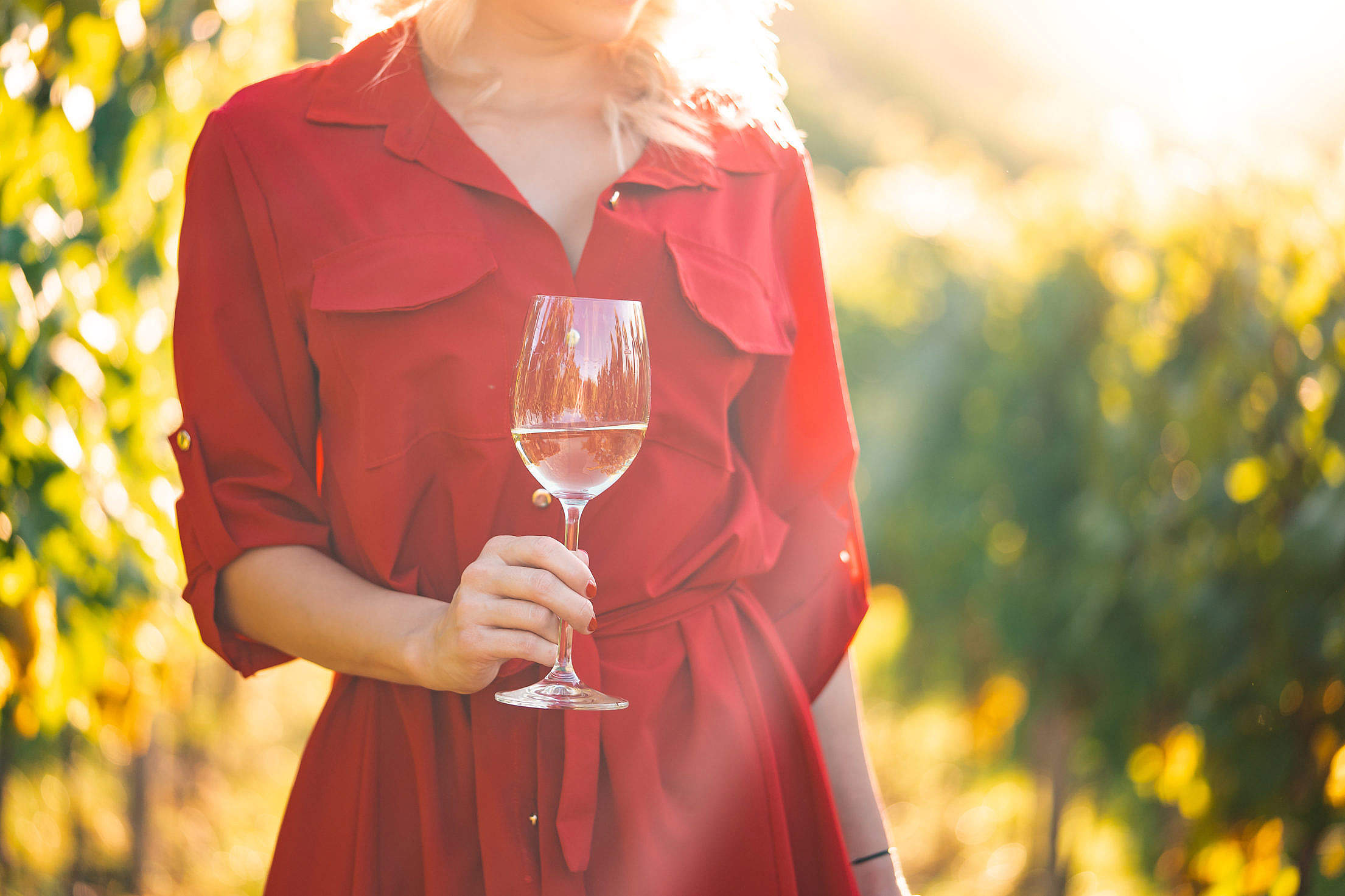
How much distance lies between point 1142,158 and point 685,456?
11.5 ft

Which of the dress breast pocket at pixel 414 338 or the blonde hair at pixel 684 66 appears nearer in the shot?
the dress breast pocket at pixel 414 338

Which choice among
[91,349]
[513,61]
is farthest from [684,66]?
[91,349]

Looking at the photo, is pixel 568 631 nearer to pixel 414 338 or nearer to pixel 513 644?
pixel 513 644

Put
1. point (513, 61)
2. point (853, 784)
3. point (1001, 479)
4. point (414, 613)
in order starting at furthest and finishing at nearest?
point (1001, 479) < point (853, 784) < point (513, 61) < point (414, 613)

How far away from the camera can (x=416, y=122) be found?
5.33 feet

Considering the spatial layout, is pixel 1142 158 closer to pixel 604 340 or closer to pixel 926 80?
pixel 604 340

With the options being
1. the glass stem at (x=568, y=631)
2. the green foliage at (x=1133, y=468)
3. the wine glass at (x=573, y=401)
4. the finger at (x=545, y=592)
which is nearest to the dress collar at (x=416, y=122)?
the wine glass at (x=573, y=401)

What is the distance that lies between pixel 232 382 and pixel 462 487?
331mm

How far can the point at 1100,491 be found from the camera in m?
4.43

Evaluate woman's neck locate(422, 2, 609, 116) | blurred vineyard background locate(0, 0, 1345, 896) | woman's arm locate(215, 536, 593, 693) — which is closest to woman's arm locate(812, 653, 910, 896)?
woman's arm locate(215, 536, 593, 693)

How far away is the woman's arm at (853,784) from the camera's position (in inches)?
71.8

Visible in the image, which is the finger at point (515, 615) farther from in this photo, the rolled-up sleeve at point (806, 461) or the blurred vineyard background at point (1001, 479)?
the blurred vineyard background at point (1001, 479)

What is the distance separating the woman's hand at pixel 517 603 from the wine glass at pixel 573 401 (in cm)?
6

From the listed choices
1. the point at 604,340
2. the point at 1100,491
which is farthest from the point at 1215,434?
the point at 604,340
